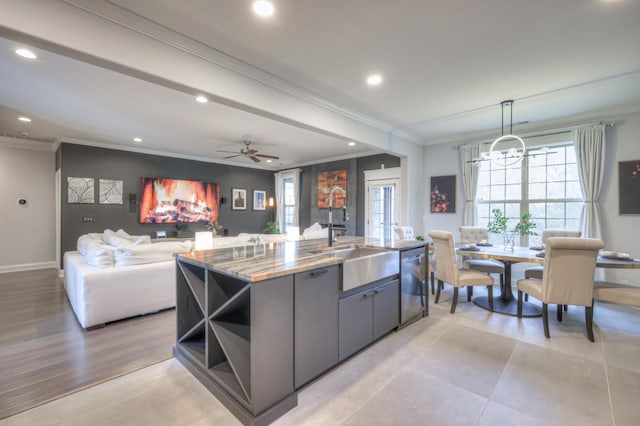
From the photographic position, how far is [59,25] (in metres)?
1.80

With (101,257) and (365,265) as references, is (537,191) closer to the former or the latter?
(365,265)

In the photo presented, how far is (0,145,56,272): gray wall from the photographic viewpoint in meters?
5.76

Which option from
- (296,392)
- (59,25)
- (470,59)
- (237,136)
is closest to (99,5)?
(59,25)

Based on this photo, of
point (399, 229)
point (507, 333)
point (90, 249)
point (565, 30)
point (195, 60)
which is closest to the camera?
point (565, 30)

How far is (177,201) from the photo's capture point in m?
7.03

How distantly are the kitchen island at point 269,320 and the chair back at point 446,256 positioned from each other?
130 centimetres

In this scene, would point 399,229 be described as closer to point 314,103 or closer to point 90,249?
point 314,103

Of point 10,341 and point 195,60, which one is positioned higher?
point 195,60

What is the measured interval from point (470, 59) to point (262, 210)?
23.7ft

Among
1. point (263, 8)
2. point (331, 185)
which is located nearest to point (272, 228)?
point (331, 185)

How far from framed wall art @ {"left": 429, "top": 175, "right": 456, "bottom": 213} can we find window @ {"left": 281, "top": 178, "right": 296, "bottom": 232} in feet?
13.9

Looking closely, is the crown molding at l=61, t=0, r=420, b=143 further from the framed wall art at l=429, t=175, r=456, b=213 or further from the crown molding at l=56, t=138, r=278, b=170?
the crown molding at l=56, t=138, r=278, b=170

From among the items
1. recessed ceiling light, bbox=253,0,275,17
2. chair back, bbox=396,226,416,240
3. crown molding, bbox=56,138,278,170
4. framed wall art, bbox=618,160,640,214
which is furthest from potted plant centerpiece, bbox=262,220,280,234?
framed wall art, bbox=618,160,640,214

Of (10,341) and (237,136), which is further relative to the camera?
(237,136)
